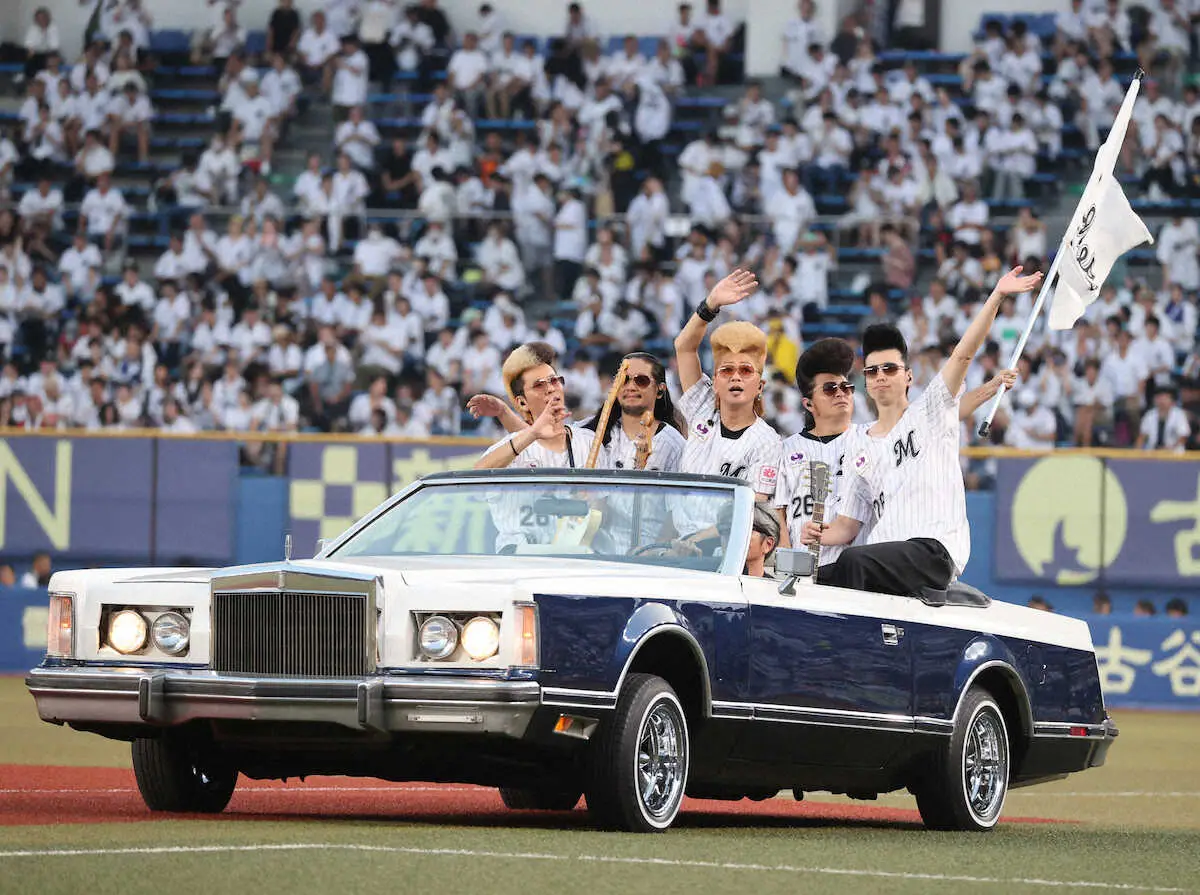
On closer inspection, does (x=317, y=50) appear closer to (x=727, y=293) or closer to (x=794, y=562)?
(x=727, y=293)

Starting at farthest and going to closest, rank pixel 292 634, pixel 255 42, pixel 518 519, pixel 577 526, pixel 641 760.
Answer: pixel 255 42, pixel 518 519, pixel 577 526, pixel 641 760, pixel 292 634

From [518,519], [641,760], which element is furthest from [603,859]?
[518,519]

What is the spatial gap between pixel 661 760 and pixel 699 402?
2.49m

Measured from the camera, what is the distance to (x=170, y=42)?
30.7 meters

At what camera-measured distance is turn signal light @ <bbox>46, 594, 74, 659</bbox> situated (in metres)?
8.33

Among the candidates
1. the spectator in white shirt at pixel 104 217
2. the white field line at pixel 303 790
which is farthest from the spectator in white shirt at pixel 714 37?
the white field line at pixel 303 790

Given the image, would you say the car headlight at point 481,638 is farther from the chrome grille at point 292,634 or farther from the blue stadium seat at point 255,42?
the blue stadium seat at point 255,42

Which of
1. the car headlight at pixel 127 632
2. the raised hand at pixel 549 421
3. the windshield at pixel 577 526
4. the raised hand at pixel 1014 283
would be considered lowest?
the car headlight at pixel 127 632

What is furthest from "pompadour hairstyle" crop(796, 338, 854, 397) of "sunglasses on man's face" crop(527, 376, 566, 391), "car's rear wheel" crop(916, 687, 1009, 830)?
"car's rear wheel" crop(916, 687, 1009, 830)

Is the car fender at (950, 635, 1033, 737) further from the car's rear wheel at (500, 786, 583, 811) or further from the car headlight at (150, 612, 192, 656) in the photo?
the car headlight at (150, 612, 192, 656)

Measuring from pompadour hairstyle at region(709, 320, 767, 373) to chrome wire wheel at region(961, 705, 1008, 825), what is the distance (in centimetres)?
183

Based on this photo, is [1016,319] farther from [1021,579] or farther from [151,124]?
[151,124]

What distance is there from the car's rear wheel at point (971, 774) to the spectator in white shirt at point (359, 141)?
18.8 metres

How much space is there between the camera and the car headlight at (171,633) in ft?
26.8
